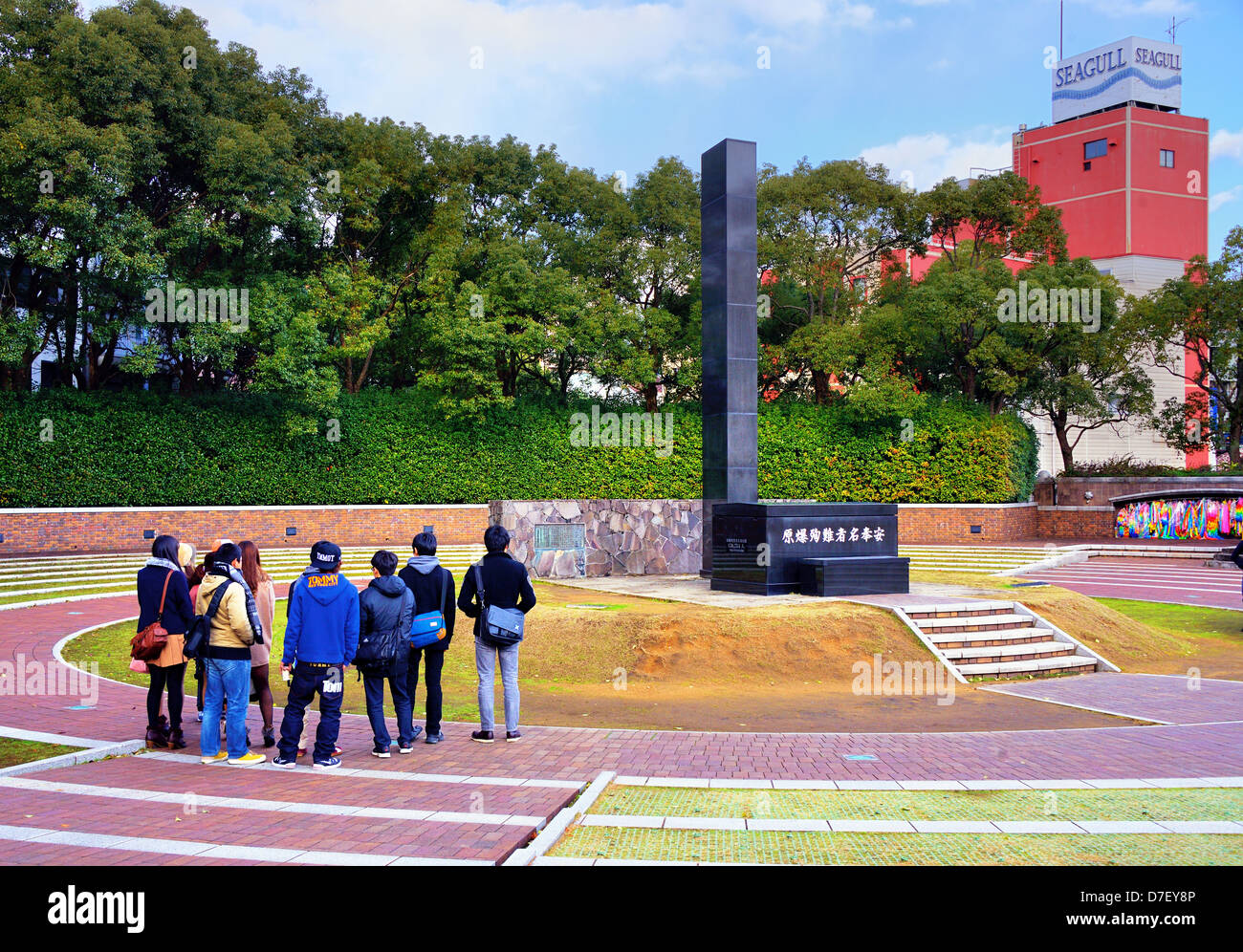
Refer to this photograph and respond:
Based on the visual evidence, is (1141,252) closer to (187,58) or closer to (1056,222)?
(1056,222)

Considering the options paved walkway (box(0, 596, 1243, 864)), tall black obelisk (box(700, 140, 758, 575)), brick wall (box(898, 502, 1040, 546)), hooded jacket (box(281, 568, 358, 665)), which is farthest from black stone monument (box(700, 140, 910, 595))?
brick wall (box(898, 502, 1040, 546))

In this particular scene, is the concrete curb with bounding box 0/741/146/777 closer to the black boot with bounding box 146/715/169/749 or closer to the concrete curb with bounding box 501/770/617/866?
the black boot with bounding box 146/715/169/749

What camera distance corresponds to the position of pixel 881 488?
3462 cm

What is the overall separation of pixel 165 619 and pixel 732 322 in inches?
525

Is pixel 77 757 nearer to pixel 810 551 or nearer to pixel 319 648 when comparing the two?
pixel 319 648

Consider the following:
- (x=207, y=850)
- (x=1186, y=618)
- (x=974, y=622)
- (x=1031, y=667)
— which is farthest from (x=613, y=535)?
(x=207, y=850)

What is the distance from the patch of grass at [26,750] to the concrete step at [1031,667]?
9693 mm

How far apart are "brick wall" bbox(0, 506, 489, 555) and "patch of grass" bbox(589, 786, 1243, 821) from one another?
75.8ft

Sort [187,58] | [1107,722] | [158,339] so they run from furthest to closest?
[158,339] < [187,58] < [1107,722]

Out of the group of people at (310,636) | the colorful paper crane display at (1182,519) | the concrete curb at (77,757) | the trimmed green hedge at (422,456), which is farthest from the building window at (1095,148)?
the concrete curb at (77,757)

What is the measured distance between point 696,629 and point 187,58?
2347 cm

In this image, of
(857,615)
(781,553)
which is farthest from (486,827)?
(781,553)

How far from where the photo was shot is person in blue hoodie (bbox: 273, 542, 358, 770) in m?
7.27

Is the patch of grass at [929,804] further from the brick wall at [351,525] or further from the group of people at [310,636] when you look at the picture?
the brick wall at [351,525]
